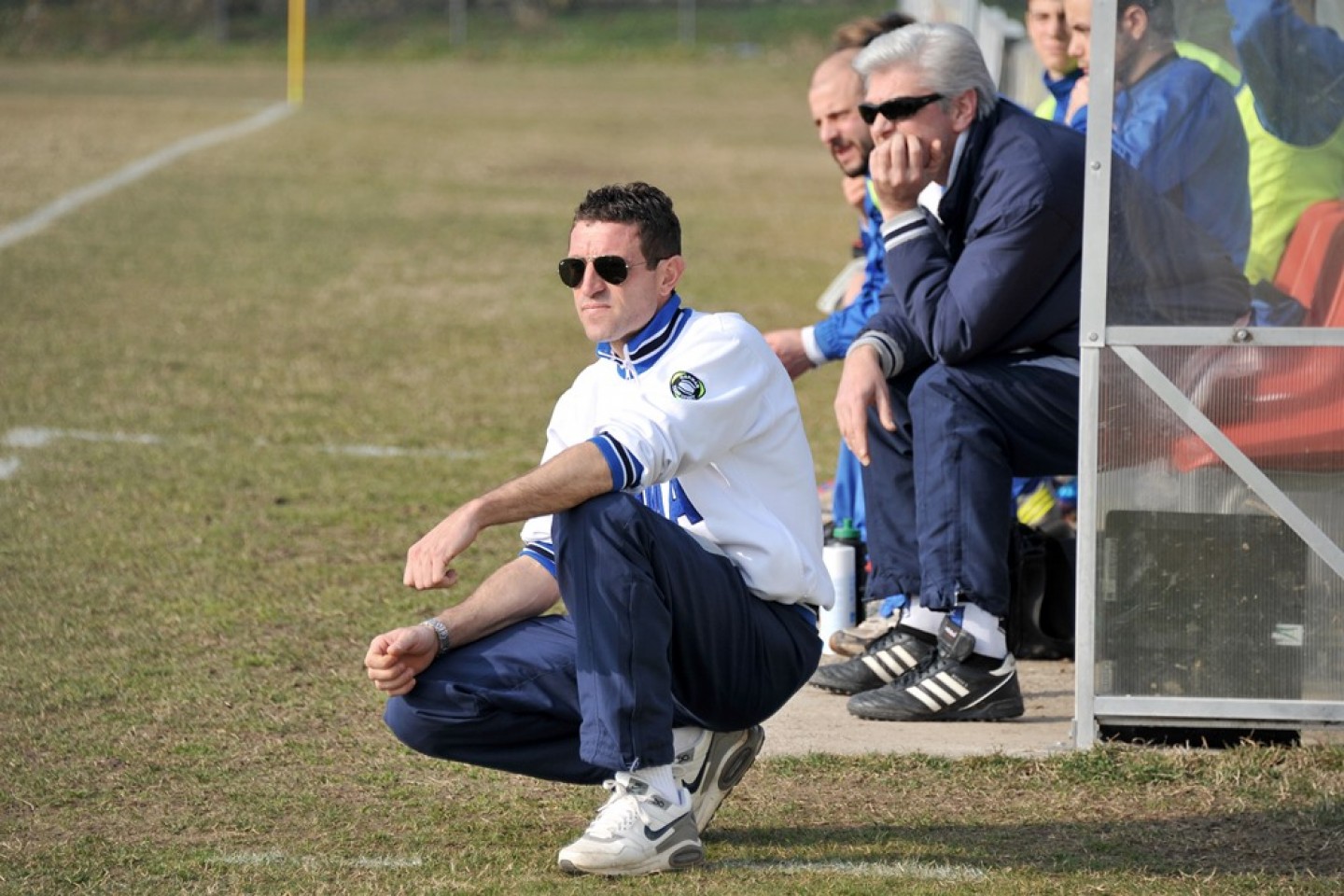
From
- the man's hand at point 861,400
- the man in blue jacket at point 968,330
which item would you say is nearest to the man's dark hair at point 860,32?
the man in blue jacket at point 968,330

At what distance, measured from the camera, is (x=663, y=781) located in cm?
370

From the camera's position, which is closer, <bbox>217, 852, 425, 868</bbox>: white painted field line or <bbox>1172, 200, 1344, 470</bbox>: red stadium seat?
<bbox>217, 852, 425, 868</bbox>: white painted field line

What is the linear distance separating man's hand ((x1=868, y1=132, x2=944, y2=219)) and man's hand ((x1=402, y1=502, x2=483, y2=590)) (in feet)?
6.00

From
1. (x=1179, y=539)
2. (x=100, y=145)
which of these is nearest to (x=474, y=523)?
(x=1179, y=539)

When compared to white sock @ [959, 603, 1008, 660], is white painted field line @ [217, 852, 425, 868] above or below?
below

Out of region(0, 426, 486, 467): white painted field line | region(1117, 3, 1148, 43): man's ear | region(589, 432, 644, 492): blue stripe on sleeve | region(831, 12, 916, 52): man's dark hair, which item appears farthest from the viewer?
region(0, 426, 486, 467): white painted field line

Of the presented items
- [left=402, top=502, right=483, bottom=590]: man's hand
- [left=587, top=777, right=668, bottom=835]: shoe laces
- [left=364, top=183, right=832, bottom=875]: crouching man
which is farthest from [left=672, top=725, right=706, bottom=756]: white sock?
[left=402, top=502, right=483, bottom=590]: man's hand

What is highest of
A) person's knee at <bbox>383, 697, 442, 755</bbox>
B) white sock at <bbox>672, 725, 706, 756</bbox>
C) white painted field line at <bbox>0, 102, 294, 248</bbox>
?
white painted field line at <bbox>0, 102, 294, 248</bbox>

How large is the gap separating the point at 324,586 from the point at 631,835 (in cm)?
256

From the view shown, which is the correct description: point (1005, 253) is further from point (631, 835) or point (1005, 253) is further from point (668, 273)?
point (631, 835)

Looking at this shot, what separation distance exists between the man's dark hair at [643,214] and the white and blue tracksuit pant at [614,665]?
22.8 inches

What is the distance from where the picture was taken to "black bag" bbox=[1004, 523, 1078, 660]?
17.5ft

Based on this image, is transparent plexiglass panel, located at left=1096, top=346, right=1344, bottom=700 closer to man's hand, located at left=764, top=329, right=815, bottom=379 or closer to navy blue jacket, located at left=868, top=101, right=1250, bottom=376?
navy blue jacket, located at left=868, top=101, right=1250, bottom=376

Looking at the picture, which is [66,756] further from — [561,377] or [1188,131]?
[561,377]
